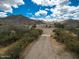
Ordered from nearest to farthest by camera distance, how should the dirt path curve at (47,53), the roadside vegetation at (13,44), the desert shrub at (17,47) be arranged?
the desert shrub at (17,47) < the roadside vegetation at (13,44) < the dirt path curve at (47,53)

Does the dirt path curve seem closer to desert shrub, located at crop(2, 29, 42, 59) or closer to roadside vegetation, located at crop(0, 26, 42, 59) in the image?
desert shrub, located at crop(2, 29, 42, 59)

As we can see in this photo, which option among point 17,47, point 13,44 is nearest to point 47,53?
point 17,47

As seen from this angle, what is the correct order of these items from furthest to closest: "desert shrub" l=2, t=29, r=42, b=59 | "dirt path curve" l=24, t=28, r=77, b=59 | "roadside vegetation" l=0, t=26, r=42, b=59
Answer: "dirt path curve" l=24, t=28, r=77, b=59 < "roadside vegetation" l=0, t=26, r=42, b=59 < "desert shrub" l=2, t=29, r=42, b=59

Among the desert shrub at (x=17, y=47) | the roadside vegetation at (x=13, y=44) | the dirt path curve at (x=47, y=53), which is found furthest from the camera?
the dirt path curve at (x=47, y=53)

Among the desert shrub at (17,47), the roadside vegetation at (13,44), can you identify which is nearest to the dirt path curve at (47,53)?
the desert shrub at (17,47)

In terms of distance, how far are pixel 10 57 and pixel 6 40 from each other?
446 inches

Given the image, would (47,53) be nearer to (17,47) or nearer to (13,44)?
(17,47)

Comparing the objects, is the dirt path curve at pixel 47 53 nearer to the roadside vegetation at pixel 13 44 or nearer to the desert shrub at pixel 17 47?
the desert shrub at pixel 17 47

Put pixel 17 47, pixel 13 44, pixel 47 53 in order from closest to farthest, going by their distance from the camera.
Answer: pixel 17 47 < pixel 47 53 < pixel 13 44

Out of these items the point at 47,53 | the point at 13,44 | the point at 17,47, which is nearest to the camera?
the point at 17,47

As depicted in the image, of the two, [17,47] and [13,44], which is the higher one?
[17,47]

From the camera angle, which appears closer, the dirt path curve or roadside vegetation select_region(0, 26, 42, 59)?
roadside vegetation select_region(0, 26, 42, 59)

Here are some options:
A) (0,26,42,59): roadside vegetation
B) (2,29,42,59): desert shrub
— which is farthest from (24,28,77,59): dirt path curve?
(0,26,42,59): roadside vegetation

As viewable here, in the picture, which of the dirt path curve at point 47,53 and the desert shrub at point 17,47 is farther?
the dirt path curve at point 47,53
